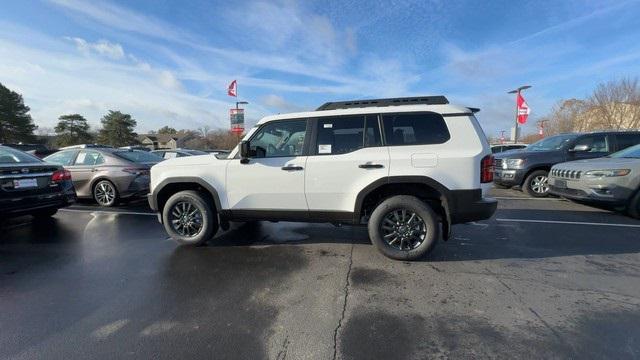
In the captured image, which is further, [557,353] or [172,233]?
[172,233]

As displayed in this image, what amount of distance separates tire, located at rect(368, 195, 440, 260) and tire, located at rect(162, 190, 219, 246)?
2.26 meters

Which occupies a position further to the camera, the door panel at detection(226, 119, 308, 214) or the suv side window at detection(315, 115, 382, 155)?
the door panel at detection(226, 119, 308, 214)

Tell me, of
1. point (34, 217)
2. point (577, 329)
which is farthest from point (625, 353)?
point (34, 217)

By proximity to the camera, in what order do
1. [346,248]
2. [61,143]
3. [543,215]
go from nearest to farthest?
[346,248], [543,215], [61,143]

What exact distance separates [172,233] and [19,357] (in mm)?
2477

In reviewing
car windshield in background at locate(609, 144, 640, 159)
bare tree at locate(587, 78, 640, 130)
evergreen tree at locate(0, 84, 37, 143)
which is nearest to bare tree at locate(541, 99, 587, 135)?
bare tree at locate(587, 78, 640, 130)

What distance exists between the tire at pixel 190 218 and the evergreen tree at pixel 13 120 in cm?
5578

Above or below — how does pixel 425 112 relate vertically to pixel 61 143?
below

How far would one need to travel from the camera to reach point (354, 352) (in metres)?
2.38

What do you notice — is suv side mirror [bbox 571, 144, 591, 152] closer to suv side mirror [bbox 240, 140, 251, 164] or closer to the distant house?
suv side mirror [bbox 240, 140, 251, 164]

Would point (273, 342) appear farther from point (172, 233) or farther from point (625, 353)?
point (172, 233)

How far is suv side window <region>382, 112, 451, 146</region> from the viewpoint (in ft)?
12.9

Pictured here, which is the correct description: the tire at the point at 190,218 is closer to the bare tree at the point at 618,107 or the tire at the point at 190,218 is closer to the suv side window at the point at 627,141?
the suv side window at the point at 627,141

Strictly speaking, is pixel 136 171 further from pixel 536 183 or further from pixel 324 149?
pixel 536 183
